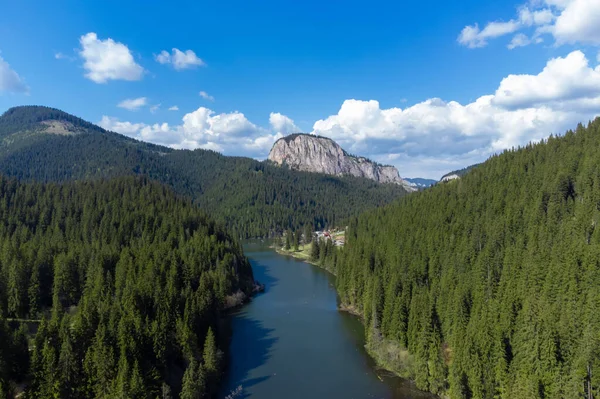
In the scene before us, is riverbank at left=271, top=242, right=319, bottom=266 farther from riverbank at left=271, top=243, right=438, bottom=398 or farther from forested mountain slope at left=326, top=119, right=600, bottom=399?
riverbank at left=271, top=243, right=438, bottom=398

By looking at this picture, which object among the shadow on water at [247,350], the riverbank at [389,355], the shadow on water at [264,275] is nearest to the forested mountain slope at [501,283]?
the riverbank at [389,355]

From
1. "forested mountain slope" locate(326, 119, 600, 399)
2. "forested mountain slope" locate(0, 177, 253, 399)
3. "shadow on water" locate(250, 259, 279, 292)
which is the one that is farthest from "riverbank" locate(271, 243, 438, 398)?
"shadow on water" locate(250, 259, 279, 292)

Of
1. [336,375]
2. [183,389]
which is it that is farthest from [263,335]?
[183,389]

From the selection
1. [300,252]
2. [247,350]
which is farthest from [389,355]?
[300,252]

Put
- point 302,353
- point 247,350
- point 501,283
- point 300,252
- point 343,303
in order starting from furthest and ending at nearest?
point 300,252 < point 343,303 < point 247,350 < point 302,353 < point 501,283

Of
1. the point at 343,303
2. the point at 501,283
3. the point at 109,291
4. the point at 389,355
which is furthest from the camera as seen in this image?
the point at 343,303

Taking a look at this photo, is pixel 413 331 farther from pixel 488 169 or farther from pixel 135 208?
pixel 135 208

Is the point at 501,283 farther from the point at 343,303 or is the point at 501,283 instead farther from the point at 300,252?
the point at 300,252
